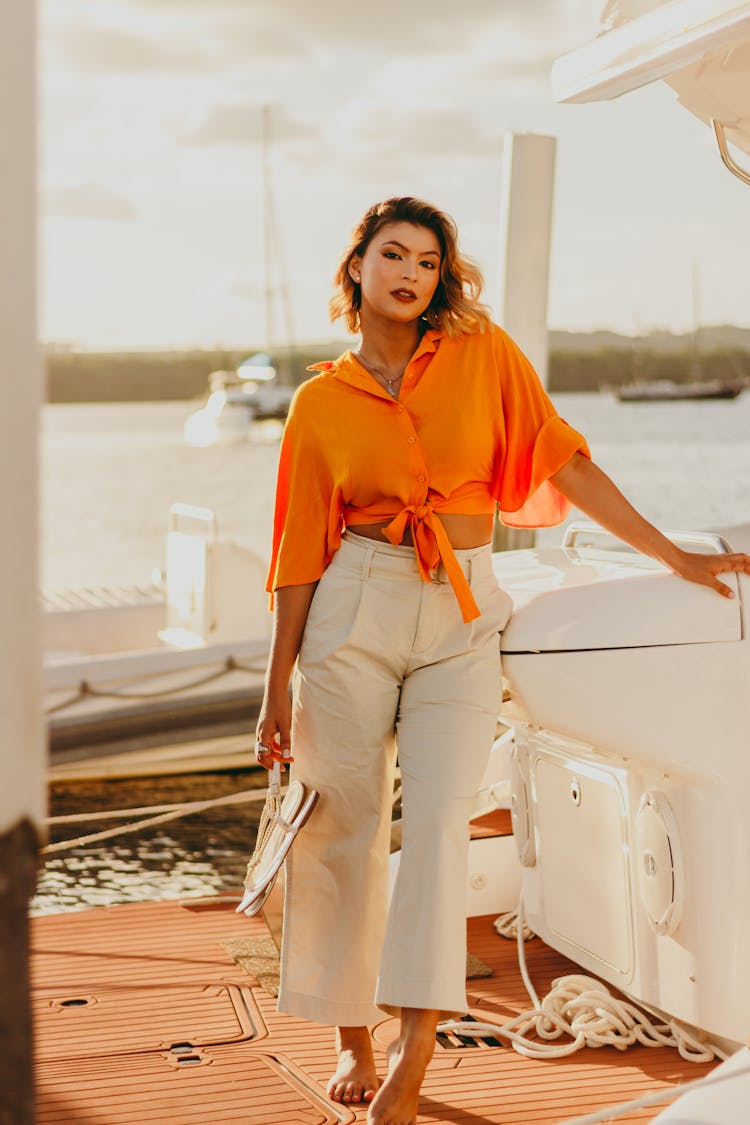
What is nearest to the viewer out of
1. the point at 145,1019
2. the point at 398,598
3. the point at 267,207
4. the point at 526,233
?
the point at 398,598

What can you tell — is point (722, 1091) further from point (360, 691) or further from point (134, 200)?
point (134, 200)

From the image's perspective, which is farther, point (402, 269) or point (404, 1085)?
point (402, 269)

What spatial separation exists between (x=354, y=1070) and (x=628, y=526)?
3.49 ft

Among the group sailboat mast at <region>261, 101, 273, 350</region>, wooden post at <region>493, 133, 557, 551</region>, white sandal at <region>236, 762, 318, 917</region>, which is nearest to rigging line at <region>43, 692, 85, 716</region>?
wooden post at <region>493, 133, 557, 551</region>

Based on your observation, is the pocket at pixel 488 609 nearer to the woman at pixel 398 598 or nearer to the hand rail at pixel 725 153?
the woman at pixel 398 598

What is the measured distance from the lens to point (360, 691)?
2539mm

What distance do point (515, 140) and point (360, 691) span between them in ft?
10.1

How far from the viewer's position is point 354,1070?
260cm

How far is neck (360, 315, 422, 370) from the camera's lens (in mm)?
2613

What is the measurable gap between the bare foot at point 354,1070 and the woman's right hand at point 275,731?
1.63 ft

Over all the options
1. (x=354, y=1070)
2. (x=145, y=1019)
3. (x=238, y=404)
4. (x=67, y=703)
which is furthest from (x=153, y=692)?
(x=238, y=404)

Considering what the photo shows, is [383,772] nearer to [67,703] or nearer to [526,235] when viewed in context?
[526,235]

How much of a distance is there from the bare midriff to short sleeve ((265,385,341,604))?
53 millimetres

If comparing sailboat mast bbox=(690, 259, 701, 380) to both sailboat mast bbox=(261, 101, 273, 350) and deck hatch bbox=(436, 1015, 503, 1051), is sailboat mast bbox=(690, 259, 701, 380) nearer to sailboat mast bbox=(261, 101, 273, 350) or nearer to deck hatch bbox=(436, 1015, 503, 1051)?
sailboat mast bbox=(261, 101, 273, 350)
